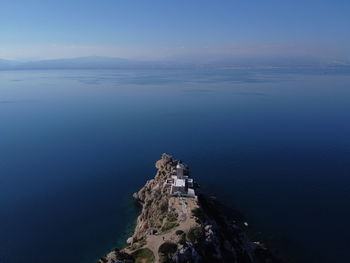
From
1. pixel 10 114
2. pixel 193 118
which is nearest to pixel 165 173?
pixel 193 118

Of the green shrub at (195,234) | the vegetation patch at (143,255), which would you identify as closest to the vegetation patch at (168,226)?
the green shrub at (195,234)

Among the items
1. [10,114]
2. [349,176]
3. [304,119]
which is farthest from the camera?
[10,114]

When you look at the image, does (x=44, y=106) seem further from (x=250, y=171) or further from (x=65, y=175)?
(x=250, y=171)

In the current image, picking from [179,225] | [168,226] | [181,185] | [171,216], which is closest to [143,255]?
[168,226]

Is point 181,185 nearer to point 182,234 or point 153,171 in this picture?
point 182,234

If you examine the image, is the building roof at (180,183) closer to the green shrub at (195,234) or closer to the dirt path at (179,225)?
the dirt path at (179,225)

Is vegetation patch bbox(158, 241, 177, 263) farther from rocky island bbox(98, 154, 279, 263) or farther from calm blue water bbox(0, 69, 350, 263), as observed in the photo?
calm blue water bbox(0, 69, 350, 263)
